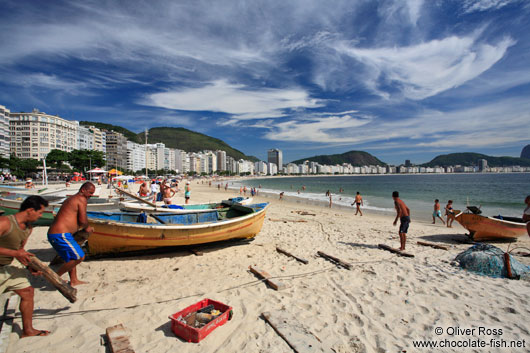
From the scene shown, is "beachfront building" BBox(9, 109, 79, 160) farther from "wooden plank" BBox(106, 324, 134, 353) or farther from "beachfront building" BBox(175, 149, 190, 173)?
"wooden plank" BBox(106, 324, 134, 353)

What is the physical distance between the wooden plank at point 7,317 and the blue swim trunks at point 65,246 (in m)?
0.77

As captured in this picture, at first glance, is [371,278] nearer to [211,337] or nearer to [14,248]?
[211,337]

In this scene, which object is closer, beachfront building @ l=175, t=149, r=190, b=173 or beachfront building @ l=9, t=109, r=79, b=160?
beachfront building @ l=9, t=109, r=79, b=160

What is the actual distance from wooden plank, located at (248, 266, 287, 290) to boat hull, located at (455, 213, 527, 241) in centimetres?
820

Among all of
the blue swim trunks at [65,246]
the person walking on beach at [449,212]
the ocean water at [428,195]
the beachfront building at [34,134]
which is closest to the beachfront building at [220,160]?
the beachfront building at [34,134]

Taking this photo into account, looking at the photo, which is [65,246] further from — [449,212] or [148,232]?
[449,212]

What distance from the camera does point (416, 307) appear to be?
4.09 meters

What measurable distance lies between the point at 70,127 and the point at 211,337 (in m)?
125

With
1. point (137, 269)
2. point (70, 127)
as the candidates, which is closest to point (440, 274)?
point (137, 269)

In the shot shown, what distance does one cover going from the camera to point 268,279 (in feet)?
16.2

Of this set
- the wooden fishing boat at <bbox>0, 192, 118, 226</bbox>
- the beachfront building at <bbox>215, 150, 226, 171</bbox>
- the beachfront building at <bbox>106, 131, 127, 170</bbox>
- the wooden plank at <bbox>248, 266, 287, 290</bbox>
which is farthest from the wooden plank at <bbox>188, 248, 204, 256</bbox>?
the beachfront building at <bbox>215, 150, 226, 171</bbox>

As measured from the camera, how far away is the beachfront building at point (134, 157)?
437ft

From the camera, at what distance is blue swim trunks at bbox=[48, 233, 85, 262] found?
3897mm

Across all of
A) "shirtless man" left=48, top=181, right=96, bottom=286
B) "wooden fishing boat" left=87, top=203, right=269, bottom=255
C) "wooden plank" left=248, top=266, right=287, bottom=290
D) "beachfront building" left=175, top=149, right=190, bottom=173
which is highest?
"beachfront building" left=175, top=149, right=190, bottom=173
